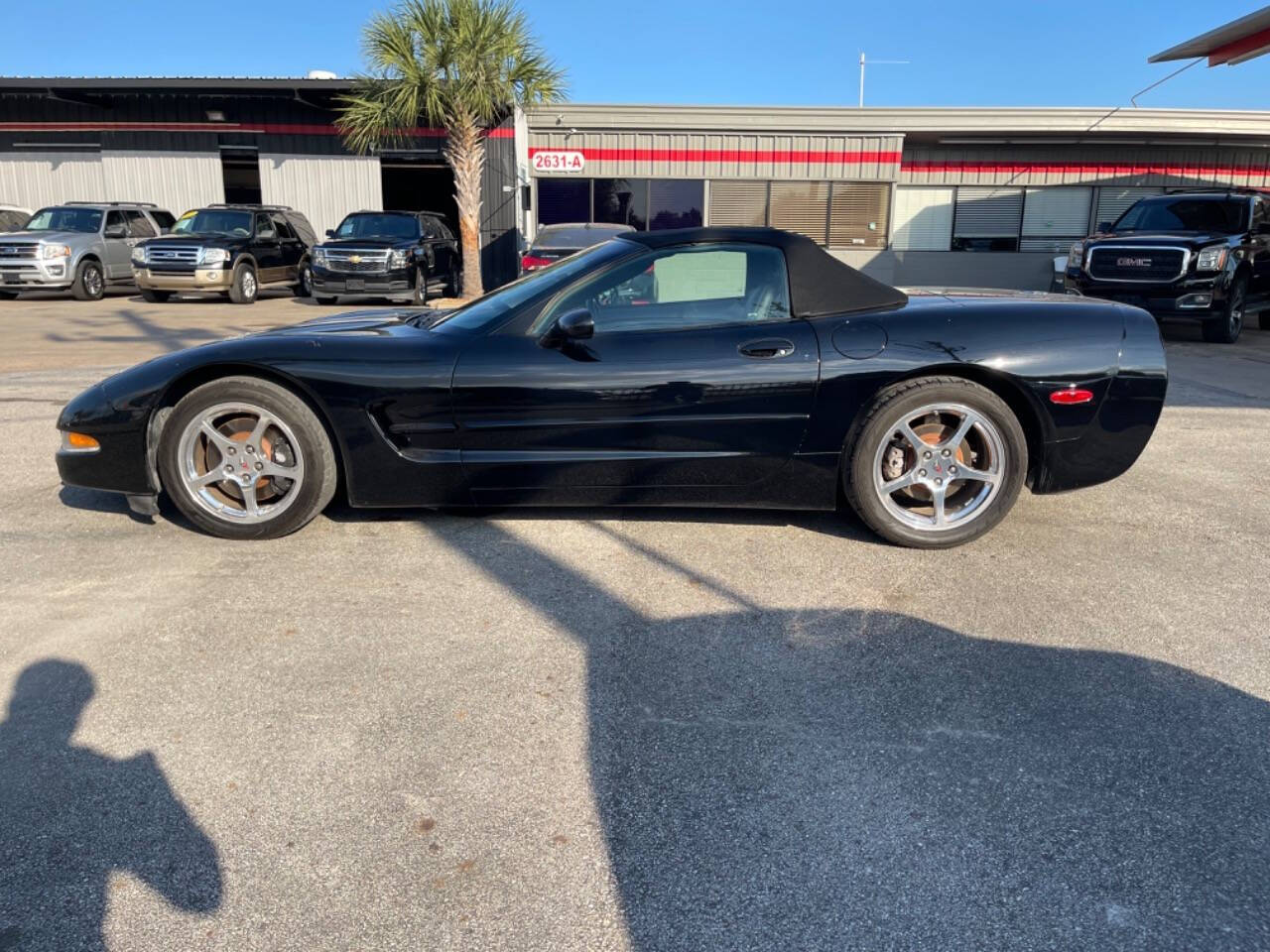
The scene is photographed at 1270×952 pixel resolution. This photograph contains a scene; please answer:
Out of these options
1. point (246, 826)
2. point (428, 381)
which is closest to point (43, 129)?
point (428, 381)

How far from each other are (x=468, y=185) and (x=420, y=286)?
283 cm

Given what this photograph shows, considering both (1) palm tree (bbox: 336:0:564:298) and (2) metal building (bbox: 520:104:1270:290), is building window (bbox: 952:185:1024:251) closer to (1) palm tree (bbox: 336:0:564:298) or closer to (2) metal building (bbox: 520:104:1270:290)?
(2) metal building (bbox: 520:104:1270:290)

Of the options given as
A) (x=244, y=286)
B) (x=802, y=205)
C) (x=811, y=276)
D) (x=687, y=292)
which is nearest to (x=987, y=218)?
(x=802, y=205)

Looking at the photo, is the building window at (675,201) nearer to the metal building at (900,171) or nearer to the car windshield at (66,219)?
the metal building at (900,171)

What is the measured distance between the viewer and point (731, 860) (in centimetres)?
225

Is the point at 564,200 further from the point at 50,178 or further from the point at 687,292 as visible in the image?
the point at 687,292

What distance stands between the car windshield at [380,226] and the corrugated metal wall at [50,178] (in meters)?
10.6

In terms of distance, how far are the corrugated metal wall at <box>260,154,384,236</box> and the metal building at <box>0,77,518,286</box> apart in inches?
0.9

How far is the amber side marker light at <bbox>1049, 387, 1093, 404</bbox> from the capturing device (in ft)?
13.9

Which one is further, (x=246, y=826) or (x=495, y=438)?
(x=495, y=438)

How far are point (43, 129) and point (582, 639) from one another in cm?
2641

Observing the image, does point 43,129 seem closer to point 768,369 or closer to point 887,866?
point 768,369

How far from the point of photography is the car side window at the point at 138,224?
19203 millimetres

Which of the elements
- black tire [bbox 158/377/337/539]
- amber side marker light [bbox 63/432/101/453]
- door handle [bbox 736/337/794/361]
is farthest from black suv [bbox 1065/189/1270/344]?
amber side marker light [bbox 63/432/101/453]
